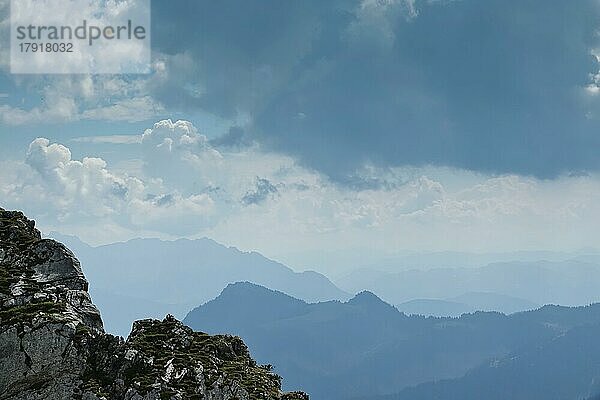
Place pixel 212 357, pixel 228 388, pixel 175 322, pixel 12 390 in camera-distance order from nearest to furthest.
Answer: pixel 12 390 → pixel 228 388 → pixel 212 357 → pixel 175 322

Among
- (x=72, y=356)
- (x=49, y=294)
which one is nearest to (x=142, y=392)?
(x=72, y=356)

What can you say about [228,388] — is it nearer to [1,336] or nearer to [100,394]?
[100,394]

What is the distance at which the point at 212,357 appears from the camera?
57.6 m

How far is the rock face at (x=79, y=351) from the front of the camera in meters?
47.0

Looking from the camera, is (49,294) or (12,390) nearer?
(12,390)

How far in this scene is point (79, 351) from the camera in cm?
4800

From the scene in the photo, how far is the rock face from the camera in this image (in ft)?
154

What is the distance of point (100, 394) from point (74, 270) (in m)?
18.3

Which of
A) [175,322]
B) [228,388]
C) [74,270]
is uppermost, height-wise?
[74,270]

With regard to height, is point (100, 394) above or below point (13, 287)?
below

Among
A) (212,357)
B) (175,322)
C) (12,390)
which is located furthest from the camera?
(175,322)

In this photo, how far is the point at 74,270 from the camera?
6066cm

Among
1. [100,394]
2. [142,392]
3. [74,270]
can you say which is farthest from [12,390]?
[74,270]

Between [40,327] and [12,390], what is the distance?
514 centimetres
